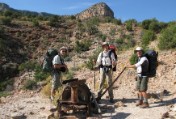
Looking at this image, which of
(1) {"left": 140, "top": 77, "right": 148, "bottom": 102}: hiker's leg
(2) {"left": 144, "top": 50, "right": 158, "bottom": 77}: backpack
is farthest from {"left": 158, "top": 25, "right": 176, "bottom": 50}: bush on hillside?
(1) {"left": 140, "top": 77, "right": 148, "bottom": 102}: hiker's leg

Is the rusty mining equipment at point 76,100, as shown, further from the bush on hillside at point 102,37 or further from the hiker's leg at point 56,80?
the bush on hillside at point 102,37

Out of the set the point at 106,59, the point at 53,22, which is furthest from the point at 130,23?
the point at 106,59

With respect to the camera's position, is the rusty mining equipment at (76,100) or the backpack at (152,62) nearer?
the rusty mining equipment at (76,100)

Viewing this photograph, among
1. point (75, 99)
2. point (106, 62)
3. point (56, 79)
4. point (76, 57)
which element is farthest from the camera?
point (76, 57)

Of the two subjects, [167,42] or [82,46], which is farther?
[82,46]

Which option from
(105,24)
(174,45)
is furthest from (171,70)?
(105,24)

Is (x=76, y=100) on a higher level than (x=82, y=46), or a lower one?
lower

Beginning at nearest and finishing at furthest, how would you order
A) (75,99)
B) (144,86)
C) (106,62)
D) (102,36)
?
(75,99) → (144,86) → (106,62) → (102,36)

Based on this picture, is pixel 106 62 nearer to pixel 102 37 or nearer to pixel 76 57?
pixel 76 57

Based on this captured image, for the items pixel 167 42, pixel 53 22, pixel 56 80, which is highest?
pixel 53 22

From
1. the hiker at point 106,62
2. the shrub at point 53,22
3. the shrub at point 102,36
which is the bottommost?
the hiker at point 106,62

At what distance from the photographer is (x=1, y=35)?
111ft

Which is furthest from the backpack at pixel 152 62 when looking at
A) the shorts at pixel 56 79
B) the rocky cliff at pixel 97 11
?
the rocky cliff at pixel 97 11

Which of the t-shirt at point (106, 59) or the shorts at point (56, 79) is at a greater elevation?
the t-shirt at point (106, 59)
